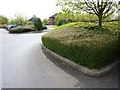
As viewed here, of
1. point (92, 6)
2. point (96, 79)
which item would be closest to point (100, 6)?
point (92, 6)

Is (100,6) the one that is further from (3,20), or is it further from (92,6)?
(3,20)

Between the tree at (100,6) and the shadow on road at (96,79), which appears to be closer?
the shadow on road at (96,79)

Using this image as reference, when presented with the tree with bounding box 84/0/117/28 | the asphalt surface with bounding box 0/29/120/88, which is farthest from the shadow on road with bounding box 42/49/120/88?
the tree with bounding box 84/0/117/28

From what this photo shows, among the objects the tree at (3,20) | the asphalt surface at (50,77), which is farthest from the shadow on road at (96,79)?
the tree at (3,20)

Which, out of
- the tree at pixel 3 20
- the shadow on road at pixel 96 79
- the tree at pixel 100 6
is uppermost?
the tree at pixel 3 20

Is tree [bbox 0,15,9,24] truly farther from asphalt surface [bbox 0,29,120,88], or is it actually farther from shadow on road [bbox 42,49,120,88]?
shadow on road [bbox 42,49,120,88]

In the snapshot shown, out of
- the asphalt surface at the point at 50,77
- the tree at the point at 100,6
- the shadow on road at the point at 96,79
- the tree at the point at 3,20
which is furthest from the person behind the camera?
the tree at the point at 3,20

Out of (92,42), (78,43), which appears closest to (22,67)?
(78,43)

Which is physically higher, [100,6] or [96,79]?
[100,6]

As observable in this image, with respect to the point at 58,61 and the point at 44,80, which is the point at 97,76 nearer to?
the point at 44,80

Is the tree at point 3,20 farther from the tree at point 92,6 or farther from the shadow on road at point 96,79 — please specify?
the shadow on road at point 96,79

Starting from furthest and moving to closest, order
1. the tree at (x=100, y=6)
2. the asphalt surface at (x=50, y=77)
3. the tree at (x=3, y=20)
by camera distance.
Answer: the tree at (x=3, y=20)
the tree at (x=100, y=6)
the asphalt surface at (x=50, y=77)

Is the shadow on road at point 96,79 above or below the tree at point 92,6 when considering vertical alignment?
below

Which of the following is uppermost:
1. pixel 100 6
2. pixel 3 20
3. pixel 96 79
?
pixel 3 20
